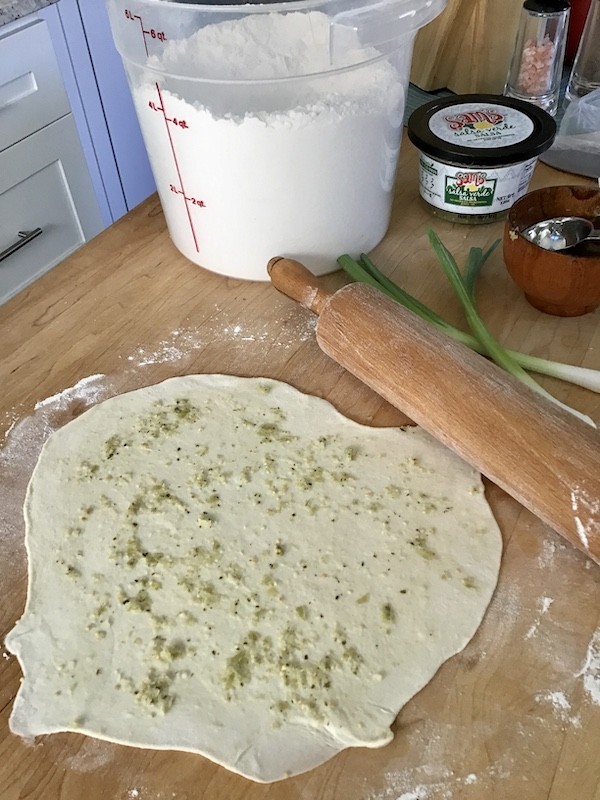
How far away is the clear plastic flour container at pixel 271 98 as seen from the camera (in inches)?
33.2

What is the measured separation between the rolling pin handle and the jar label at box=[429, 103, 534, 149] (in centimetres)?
34

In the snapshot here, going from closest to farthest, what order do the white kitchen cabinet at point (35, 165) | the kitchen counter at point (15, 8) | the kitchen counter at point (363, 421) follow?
the kitchen counter at point (363, 421) → the kitchen counter at point (15, 8) → the white kitchen cabinet at point (35, 165)

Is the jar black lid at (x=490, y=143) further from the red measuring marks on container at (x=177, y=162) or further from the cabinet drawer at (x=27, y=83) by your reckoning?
the cabinet drawer at (x=27, y=83)

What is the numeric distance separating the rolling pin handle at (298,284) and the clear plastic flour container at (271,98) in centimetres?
5

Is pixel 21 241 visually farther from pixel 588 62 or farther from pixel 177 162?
pixel 588 62

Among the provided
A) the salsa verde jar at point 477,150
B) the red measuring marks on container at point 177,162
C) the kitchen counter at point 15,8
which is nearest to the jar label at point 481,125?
the salsa verde jar at point 477,150

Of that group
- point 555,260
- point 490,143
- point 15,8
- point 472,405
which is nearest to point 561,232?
point 555,260

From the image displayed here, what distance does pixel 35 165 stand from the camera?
70.2 inches

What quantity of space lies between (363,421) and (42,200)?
1.38 metres

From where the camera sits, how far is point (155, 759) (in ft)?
1.94

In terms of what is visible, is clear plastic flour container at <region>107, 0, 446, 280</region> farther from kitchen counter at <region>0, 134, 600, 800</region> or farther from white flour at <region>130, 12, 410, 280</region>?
kitchen counter at <region>0, 134, 600, 800</region>

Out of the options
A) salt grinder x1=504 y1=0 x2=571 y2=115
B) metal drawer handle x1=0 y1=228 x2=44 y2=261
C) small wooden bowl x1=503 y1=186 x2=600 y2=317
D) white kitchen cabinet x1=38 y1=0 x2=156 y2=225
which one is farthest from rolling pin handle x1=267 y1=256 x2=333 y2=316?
white kitchen cabinet x1=38 y1=0 x2=156 y2=225

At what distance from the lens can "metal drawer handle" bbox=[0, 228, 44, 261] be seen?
1.76 meters

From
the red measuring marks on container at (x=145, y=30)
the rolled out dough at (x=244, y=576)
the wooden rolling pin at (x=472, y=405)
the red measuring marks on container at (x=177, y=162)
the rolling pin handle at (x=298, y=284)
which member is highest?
the red measuring marks on container at (x=145, y=30)
